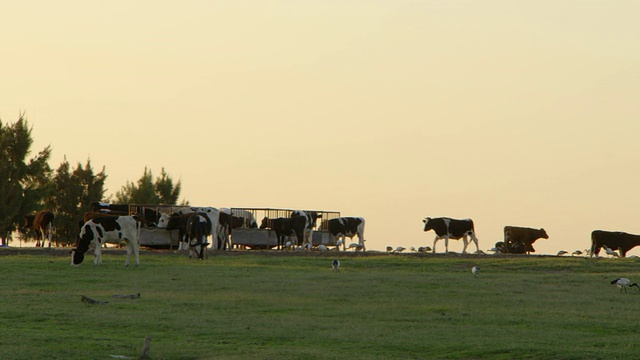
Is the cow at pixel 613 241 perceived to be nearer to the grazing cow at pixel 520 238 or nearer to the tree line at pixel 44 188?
the grazing cow at pixel 520 238

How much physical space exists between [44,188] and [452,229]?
28.6 metres

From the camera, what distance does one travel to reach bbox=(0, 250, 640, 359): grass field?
23.6 meters

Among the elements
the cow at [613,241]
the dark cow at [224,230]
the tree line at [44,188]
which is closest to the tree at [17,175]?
the tree line at [44,188]

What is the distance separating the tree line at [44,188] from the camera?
76562mm

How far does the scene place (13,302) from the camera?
31.8m

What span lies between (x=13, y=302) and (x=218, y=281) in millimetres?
8543

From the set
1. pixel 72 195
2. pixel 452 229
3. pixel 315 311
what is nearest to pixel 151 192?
pixel 72 195

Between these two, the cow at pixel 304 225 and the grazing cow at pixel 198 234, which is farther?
the cow at pixel 304 225

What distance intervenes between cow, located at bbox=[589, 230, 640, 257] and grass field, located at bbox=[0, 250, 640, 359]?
1431cm

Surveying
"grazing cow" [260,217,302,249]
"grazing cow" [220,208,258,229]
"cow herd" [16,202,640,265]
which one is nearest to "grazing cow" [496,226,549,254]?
"cow herd" [16,202,640,265]

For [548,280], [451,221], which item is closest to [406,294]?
[548,280]

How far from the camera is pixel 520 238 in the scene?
232ft

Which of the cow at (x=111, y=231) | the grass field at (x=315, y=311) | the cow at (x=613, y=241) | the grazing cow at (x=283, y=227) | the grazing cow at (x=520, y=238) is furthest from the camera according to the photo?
the grazing cow at (x=520, y=238)

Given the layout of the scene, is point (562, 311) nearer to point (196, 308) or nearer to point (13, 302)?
point (196, 308)
